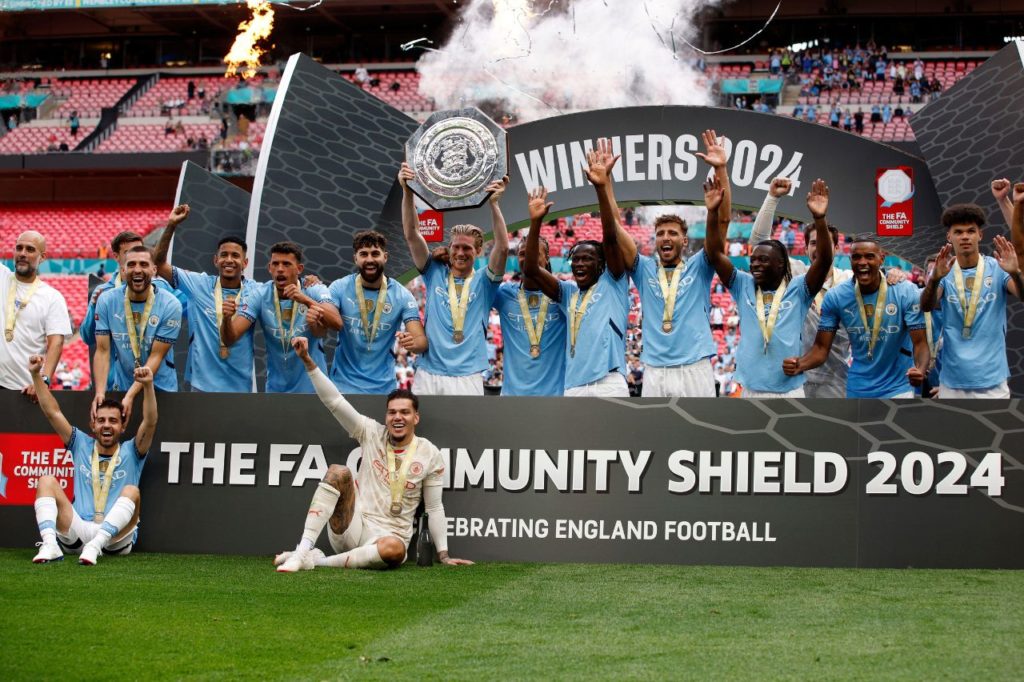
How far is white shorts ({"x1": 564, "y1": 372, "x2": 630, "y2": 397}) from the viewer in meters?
7.48

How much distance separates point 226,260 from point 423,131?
1.79 metres

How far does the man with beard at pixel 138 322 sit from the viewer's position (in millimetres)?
7562

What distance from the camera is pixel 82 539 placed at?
704 cm

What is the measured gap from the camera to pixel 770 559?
22.6ft

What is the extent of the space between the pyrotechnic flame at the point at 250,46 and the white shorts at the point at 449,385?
109 feet

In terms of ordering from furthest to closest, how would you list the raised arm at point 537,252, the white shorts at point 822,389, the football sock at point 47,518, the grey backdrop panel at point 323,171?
the grey backdrop panel at point 323,171 < the white shorts at point 822,389 < the raised arm at point 537,252 < the football sock at point 47,518

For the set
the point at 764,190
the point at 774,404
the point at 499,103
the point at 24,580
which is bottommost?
the point at 24,580

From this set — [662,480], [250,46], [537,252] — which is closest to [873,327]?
[662,480]

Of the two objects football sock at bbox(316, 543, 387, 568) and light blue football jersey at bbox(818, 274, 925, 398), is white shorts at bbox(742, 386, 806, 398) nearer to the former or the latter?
light blue football jersey at bbox(818, 274, 925, 398)

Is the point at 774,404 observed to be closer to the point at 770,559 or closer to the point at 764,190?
the point at 770,559

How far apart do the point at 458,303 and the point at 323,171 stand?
5.01 meters

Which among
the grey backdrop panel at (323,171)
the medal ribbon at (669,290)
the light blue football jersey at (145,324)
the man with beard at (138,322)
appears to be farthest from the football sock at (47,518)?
the grey backdrop panel at (323,171)

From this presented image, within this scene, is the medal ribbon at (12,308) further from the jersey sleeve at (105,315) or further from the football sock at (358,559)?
the football sock at (358,559)

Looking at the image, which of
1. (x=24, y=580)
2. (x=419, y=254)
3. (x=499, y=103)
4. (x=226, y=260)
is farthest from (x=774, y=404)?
(x=499, y=103)
